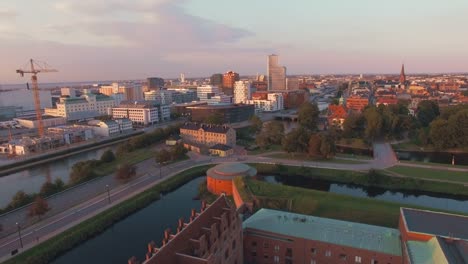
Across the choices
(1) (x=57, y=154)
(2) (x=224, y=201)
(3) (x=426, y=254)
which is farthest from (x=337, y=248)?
(1) (x=57, y=154)

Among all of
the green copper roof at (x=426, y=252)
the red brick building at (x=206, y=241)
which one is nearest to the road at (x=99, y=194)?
the red brick building at (x=206, y=241)

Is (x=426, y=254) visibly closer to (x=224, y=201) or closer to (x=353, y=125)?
(x=224, y=201)

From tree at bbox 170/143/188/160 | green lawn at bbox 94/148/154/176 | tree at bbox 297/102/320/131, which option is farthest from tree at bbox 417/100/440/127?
green lawn at bbox 94/148/154/176

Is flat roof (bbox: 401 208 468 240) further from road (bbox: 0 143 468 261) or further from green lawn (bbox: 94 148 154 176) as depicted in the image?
green lawn (bbox: 94 148 154 176)

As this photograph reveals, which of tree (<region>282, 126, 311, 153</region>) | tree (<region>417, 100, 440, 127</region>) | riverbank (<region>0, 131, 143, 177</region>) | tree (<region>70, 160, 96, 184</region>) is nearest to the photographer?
tree (<region>70, 160, 96, 184</region>)

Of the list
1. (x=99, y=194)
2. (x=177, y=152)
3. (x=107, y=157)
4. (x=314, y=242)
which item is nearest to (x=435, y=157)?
(x=177, y=152)

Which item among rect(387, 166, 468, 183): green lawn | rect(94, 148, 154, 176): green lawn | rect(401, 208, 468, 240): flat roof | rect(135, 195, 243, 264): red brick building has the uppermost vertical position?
rect(135, 195, 243, 264): red brick building
